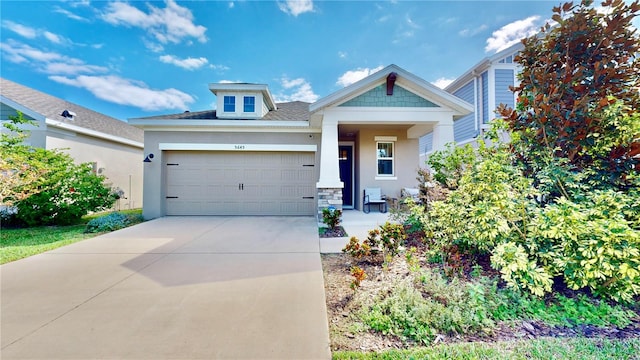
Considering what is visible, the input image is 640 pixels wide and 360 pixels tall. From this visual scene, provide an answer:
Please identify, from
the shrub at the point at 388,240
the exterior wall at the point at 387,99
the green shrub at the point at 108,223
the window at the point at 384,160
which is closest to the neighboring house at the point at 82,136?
the green shrub at the point at 108,223

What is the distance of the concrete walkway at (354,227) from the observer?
5.44 meters

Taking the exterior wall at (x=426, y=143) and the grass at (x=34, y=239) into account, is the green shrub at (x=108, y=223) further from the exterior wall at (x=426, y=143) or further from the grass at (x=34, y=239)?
the exterior wall at (x=426, y=143)

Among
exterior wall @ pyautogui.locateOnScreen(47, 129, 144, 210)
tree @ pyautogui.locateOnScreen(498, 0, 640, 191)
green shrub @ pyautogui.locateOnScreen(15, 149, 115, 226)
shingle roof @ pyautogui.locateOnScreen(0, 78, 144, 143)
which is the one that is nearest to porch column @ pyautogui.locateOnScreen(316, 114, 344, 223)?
tree @ pyautogui.locateOnScreen(498, 0, 640, 191)

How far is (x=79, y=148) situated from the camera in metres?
10.5

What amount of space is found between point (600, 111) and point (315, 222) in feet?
22.3

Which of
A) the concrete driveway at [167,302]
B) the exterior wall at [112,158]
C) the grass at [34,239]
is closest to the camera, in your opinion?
the concrete driveway at [167,302]

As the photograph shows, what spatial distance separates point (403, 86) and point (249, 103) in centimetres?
624

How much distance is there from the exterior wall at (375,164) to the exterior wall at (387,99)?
2113 mm

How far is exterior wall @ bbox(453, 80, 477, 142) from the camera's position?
12.2 m

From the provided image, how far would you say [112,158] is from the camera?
12156mm

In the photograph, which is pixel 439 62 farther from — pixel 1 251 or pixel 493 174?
pixel 1 251

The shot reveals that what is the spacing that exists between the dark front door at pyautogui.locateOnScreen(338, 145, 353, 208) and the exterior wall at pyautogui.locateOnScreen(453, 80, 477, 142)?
18.1 feet

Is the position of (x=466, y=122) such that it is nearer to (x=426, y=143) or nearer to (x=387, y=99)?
(x=426, y=143)

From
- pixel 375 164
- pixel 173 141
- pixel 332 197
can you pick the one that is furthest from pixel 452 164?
pixel 173 141
